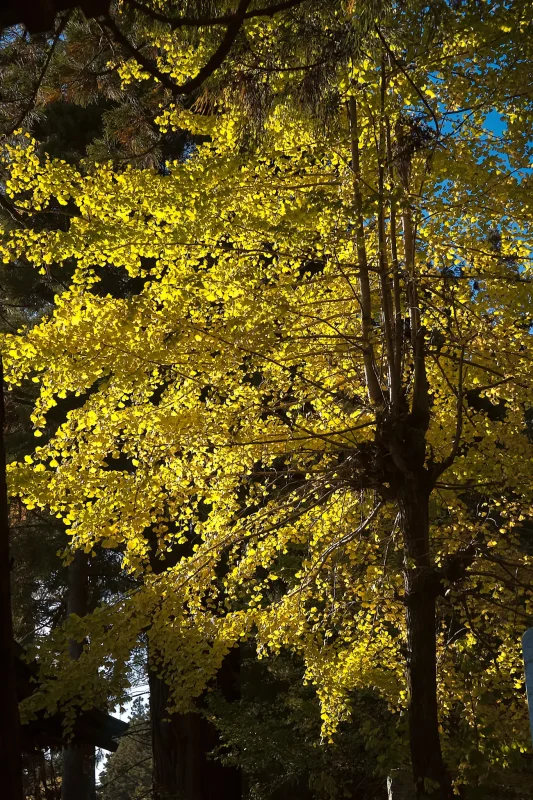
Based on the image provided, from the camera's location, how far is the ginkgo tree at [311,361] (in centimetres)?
519

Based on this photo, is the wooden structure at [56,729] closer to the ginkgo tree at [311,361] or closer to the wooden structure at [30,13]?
the ginkgo tree at [311,361]

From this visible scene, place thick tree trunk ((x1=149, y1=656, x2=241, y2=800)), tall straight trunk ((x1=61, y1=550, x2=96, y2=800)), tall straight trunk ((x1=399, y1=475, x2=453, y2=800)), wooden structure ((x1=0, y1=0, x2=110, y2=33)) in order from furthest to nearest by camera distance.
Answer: tall straight trunk ((x1=61, y1=550, x2=96, y2=800)) < thick tree trunk ((x1=149, y1=656, x2=241, y2=800)) < tall straight trunk ((x1=399, y1=475, x2=453, y2=800)) < wooden structure ((x1=0, y1=0, x2=110, y2=33))

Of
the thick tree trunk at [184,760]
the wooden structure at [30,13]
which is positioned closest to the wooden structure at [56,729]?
the thick tree trunk at [184,760]

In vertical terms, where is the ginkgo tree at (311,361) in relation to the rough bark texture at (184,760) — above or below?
above

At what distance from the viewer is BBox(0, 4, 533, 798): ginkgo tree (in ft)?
17.0

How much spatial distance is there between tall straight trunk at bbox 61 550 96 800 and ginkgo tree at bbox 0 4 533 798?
17.8ft

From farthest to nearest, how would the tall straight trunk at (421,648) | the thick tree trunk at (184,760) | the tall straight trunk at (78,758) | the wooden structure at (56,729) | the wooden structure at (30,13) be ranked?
the tall straight trunk at (78,758)
the thick tree trunk at (184,760)
the wooden structure at (56,729)
the tall straight trunk at (421,648)
the wooden structure at (30,13)

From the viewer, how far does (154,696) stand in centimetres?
1016

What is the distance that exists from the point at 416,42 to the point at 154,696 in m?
8.67

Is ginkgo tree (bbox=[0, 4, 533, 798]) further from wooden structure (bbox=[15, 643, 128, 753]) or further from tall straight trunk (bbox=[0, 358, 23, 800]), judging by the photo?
tall straight trunk (bbox=[0, 358, 23, 800])

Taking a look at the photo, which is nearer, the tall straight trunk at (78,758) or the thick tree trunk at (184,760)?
the thick tree trunk at (184,760)

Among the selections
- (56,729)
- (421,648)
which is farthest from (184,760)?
(421,648)

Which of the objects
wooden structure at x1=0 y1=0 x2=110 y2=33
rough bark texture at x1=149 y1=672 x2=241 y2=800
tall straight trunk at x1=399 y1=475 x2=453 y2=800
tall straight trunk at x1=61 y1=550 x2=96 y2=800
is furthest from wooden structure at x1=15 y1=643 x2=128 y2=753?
wooden structure at x1=0 y1=0 x2=110 y2=33

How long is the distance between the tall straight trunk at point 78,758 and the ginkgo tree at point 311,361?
5418 mm
